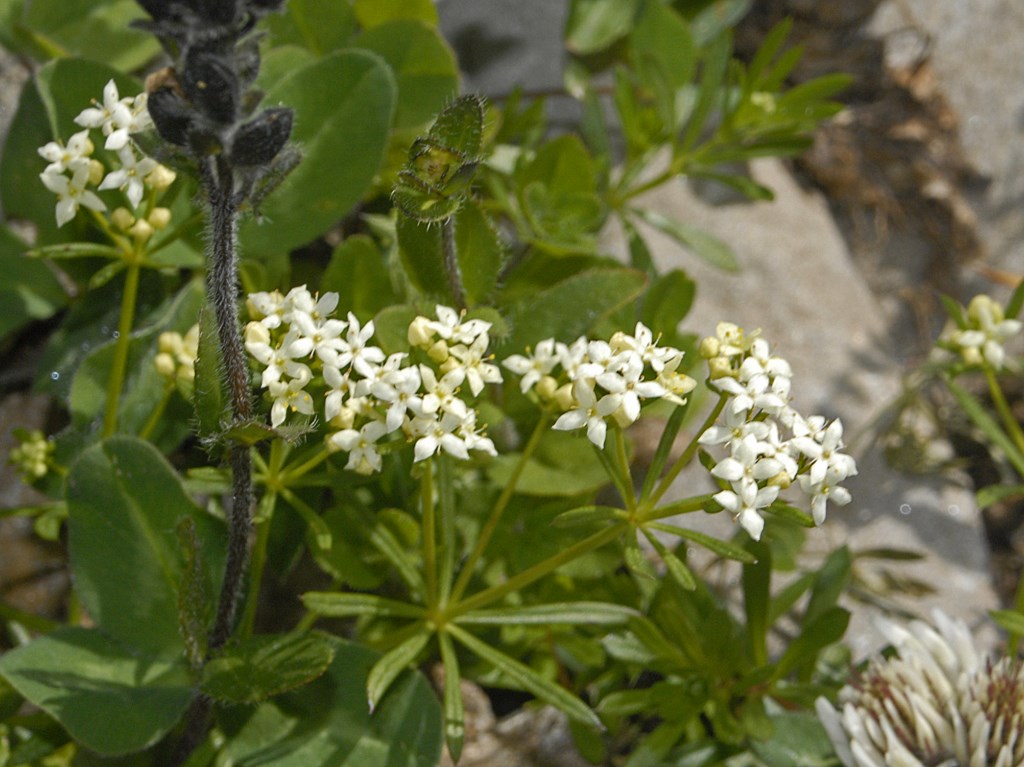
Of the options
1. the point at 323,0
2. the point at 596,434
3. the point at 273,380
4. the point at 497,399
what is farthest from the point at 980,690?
the point at 323,0

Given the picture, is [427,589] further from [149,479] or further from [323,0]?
[323,0]

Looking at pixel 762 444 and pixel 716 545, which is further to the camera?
pixel 716 545

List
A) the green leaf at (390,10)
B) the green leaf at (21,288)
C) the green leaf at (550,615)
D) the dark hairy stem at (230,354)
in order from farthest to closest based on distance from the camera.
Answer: the green leaf at (390,10), the green leaf at (21,288), the green leaf at (550,615), the dark hairy stem at (230,354)

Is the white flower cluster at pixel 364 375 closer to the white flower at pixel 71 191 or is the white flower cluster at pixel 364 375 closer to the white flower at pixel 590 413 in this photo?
the white flower at pixel 590 413

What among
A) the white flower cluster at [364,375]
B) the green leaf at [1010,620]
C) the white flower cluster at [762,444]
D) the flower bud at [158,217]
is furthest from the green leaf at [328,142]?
the green leaf at [1010,620]

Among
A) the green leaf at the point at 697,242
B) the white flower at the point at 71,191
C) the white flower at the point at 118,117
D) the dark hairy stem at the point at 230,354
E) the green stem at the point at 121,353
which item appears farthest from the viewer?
the green leaf at the point at 697,242

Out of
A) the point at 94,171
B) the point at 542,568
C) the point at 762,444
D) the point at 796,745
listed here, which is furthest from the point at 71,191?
the point at 796,745

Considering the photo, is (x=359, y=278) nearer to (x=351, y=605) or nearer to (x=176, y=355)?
(x=176, y=355)
